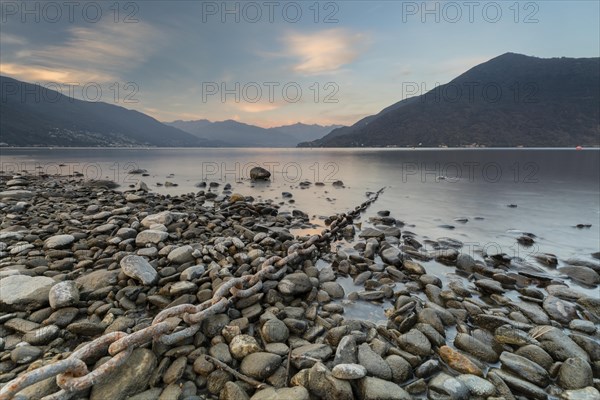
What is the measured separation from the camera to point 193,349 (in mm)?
3072

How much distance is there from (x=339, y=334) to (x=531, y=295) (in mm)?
3778

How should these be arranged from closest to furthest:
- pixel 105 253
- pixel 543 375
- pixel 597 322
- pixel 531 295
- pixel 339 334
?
pixel 543 375
pixel 339 334
pixel 597 322
pixel 531 295
pixel 105 253

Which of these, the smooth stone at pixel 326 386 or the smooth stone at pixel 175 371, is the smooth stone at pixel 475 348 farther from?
the smooth stone at pixel 175 371

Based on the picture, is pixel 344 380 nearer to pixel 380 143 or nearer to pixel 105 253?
pixel 105 253

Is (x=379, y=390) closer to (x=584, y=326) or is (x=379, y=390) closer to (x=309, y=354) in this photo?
(x=309, y=354)

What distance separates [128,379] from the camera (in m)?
2.59

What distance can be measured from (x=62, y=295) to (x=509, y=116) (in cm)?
20737

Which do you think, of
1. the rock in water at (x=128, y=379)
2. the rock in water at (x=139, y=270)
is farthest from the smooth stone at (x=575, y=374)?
the rock in water at (x=139, y=270)

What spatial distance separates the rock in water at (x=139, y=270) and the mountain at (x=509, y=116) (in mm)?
172866

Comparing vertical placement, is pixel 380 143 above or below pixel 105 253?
above

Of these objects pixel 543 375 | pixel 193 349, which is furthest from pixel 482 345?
pixel 193 349

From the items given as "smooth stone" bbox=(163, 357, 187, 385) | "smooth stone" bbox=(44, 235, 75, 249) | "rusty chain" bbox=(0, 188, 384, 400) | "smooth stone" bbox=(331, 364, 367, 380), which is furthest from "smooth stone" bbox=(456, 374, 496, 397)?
"smooth stone" bbox=(44, 235, 75, 249)

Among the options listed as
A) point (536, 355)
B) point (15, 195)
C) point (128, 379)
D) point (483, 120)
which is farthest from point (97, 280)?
point (483, 120)

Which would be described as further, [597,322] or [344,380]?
[597,322]
